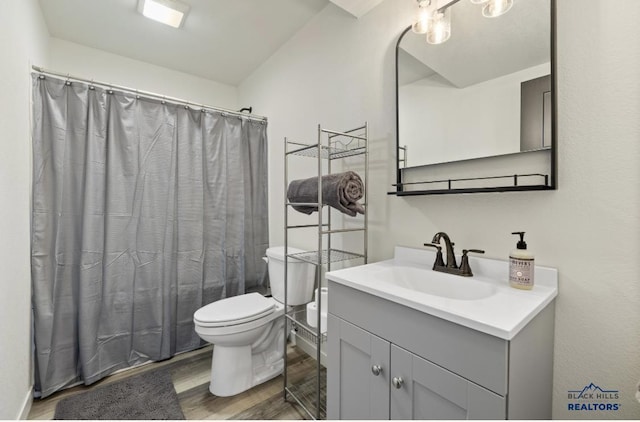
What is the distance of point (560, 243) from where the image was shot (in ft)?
3.09

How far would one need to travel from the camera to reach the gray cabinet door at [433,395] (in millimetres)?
699

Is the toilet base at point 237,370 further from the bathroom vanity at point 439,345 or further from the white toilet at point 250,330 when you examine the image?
the bathroom vanity at point 439,345

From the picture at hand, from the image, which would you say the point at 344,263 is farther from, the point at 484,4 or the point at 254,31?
the point at 254,31

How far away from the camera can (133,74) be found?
8.10 feet

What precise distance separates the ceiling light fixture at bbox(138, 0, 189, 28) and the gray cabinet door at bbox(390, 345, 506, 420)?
7.70 ft

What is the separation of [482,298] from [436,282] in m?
0.19

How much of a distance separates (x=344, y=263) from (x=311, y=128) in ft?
3.31

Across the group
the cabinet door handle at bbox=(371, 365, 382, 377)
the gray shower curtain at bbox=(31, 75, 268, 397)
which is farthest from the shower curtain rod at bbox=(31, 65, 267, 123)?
the cabinet door handle at bbox=(371, 365, 382, 377)

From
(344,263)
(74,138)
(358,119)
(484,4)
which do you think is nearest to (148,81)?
(74,138)

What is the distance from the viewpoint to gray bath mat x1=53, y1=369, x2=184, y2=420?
1.48 metres

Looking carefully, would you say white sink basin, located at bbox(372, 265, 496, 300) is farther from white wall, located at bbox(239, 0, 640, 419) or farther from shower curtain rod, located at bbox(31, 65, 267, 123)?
shower curtain rod, located at bbox(31, 65, 267, 123)

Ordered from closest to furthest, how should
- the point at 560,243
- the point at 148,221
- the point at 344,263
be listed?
the point at 560,243 < the point at 344,263 < the point at 148,221
